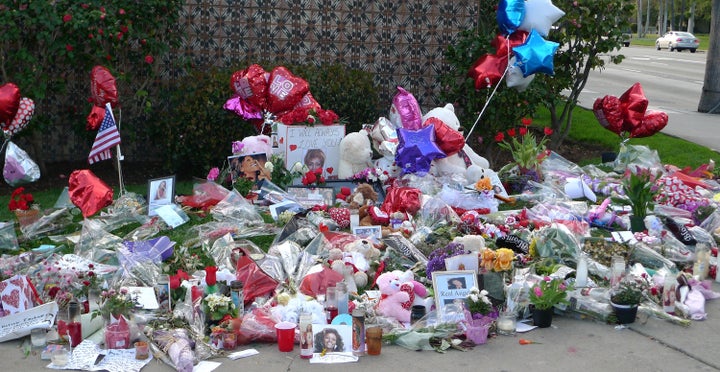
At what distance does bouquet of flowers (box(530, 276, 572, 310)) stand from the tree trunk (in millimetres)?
10646

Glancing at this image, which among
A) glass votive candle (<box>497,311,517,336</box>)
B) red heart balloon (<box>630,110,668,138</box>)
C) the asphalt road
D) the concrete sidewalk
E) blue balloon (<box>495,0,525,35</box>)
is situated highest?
blue balloon (<box>495,0,525,35</box>)

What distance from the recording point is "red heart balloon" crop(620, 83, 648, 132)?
11055mm

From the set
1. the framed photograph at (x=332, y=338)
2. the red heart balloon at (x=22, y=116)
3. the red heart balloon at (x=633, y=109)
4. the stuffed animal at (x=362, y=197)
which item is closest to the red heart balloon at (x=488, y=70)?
the red heart balloon at (x=633, y=109)

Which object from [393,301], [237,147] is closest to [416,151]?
[237,147]

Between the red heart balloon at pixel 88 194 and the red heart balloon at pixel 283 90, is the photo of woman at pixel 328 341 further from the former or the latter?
the red heart balloon at pixel 283 90

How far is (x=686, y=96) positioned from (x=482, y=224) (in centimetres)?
1321

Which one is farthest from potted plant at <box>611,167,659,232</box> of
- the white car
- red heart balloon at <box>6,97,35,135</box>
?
the white car

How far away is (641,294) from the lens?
6.34 m

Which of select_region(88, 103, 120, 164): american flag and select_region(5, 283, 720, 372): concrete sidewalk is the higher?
select_region(88, 103, 120, 164): american flag

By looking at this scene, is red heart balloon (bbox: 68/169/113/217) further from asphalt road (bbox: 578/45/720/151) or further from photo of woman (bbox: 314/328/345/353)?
asphalt road (bbox: 578/45/720/151)

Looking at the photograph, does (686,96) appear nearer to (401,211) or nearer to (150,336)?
(401,211)

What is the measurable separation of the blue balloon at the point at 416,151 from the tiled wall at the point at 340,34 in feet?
7.93

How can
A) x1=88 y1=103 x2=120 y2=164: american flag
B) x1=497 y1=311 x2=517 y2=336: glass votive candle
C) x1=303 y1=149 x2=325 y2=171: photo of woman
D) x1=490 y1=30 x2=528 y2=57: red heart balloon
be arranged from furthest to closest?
1. x1=490 y1=30 x2=528 y2=57: red heart balloon
2. x1=303 y1=149 x2=325 y2=171: photo of woman
3. x1=88 y1=103 x2=120 y2=164: american flag
4. x1=497 y1=311 x2=517 y2=336: glass votive candle

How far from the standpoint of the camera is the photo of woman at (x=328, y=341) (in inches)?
221
